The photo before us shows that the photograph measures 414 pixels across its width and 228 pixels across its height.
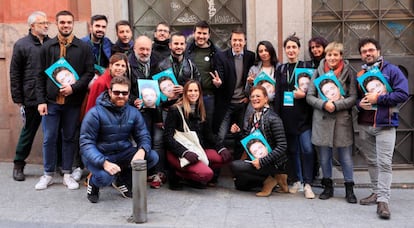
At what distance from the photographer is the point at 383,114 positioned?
5.20 metres

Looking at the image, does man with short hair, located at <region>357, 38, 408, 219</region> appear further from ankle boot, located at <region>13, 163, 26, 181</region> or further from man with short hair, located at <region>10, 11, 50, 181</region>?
ankle boot, located at <region>13, 163, 26, 181</region>

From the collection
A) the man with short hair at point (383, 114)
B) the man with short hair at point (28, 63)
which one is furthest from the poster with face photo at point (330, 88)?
the man with short hair at point (28, 63)

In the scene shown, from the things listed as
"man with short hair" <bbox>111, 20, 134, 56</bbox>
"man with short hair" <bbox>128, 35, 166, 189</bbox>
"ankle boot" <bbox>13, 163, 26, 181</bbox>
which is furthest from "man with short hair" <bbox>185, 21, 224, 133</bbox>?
"ankle boot" <bbox>13, 163, 26, 181</bbox>

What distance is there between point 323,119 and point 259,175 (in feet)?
3.43

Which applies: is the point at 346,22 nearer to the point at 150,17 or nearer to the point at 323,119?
the point at 323,119

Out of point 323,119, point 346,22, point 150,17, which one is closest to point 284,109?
point 323,119

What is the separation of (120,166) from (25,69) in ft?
6.42

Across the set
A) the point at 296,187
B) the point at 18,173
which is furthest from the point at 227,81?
the point at 18,173

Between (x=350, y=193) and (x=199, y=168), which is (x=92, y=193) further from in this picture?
(x=350, y=193)

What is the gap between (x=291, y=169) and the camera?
6160 mm

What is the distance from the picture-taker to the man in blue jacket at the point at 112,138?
17.6 feet

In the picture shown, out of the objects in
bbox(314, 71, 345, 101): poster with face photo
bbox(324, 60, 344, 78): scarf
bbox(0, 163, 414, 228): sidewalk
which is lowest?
bbox(0, 163, 414, 228): sidewalk

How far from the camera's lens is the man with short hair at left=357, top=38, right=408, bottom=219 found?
5.14 meters

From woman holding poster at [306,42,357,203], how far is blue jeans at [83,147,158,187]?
1968 mm
